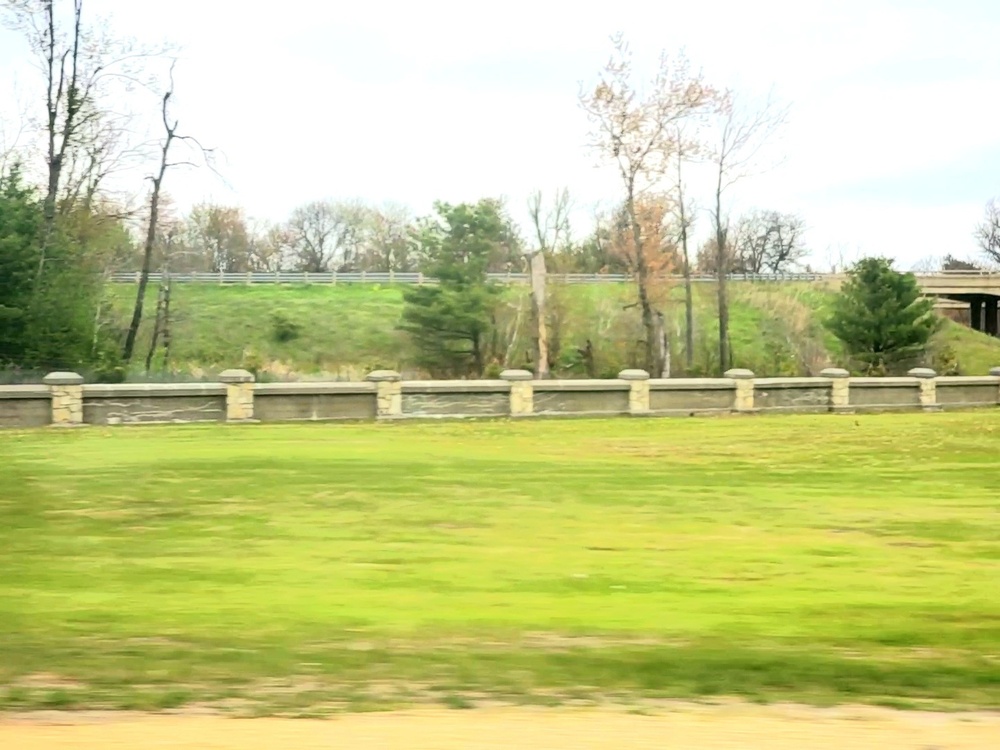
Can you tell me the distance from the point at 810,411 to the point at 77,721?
105ft

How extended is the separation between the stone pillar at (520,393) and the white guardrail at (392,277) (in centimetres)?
2781

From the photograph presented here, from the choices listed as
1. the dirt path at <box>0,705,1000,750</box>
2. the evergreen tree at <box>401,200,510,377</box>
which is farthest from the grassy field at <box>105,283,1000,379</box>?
the dirt path at <box>0,705,1000,750</box>

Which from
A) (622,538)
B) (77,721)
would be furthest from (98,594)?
(622,538)

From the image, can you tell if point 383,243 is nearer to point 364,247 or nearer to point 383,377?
point 364,247

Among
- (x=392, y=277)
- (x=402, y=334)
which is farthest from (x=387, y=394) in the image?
(x=392, y=277)

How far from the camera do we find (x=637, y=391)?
32.4m

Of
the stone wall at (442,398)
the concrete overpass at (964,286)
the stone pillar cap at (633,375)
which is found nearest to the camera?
the stone wall at (442,398)

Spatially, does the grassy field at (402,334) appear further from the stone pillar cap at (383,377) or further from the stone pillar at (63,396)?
the stone pillar at (63,396)

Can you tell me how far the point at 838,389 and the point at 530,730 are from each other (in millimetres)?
32001

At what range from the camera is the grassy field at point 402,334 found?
5741cm

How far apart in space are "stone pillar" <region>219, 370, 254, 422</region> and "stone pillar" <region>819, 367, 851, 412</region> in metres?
18.7

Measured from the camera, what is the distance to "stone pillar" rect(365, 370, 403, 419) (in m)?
29.8

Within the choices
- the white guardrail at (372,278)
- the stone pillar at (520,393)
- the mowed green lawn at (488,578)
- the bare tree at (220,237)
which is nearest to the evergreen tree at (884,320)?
the white guardrail at (372,278)

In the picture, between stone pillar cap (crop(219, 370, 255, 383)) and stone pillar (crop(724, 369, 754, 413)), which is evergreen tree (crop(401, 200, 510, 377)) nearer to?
stone pillar (crop(724, 369, 754, 413))
